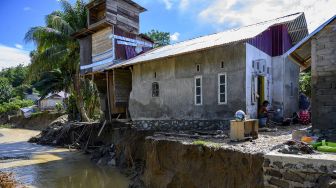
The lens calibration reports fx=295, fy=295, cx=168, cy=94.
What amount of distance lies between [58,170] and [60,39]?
1246 centimetres

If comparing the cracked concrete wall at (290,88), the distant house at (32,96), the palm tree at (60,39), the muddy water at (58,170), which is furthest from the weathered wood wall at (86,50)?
the distant house at (32,96)

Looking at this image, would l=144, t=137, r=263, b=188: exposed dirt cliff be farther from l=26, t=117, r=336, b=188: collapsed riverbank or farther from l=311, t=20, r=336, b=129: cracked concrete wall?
l=311, t=20, r=336, b=129: cracked concrete wall

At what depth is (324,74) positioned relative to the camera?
903 centimetres

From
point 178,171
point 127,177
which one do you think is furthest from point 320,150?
point 127,177

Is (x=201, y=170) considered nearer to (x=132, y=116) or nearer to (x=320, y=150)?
(x=320, y=150)

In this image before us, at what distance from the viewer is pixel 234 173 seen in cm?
748

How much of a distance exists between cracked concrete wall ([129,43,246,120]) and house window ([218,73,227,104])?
16 centimetres

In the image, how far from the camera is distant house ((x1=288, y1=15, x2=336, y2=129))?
29.0ft

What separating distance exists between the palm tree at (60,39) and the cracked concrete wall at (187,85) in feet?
31.9

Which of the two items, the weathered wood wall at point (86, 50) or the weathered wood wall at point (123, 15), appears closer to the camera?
the weathered wood wall at point (123, 15)

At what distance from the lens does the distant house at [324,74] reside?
885 centimetres

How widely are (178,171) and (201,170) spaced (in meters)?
1.08

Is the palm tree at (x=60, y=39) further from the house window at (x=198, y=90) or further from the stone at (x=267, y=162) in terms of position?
the stone at (x=267, y=162)

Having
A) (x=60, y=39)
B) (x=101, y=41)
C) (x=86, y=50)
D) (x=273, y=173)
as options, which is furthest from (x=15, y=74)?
(x=273, y=173)
